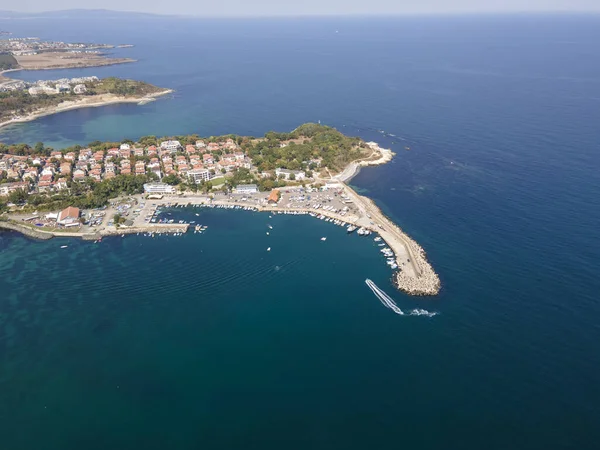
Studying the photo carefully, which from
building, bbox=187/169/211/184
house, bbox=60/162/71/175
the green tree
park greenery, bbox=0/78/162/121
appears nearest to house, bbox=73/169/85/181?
house, bbox=60/162/71/175

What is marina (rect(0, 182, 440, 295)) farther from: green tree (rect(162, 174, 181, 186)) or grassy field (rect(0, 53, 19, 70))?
grassy field (rect(0, 53, 19, 70))

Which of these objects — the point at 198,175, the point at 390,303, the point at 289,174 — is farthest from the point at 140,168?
the point at 390,303

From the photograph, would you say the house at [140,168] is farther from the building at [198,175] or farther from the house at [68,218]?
the house at [68,218]

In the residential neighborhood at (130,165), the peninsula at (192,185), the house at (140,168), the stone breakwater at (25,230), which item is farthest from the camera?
the house at (140,168)

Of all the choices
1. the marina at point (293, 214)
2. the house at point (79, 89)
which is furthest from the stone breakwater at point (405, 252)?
the house at point (79, 89)

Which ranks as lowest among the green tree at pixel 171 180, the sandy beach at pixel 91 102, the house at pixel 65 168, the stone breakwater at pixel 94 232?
the stone breakwater at pixel 94 232

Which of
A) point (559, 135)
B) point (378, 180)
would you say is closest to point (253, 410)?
point (378, 180)

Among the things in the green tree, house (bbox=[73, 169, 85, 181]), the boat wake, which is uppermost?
house (bbox=[73, 169, 85, 181])

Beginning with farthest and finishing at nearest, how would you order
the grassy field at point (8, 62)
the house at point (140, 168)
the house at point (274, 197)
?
the grassy field at point (8, 62), the house at point (140, 168), the house at point (274, 197)

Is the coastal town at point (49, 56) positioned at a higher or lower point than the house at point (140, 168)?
higher
